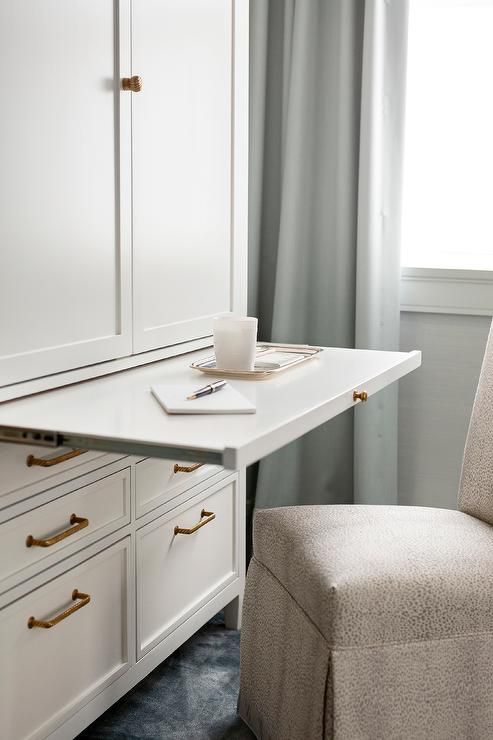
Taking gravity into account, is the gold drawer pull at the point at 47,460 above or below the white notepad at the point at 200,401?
below

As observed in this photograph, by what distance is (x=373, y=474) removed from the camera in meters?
2.75

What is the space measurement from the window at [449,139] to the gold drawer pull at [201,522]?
1054 mm

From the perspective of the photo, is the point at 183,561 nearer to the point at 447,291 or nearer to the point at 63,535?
the point at 63,535

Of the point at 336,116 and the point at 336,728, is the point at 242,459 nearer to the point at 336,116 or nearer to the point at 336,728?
the point at 336,728

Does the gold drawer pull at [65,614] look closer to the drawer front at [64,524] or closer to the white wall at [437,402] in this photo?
the drawer front at [64,524]

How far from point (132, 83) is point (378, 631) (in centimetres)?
110

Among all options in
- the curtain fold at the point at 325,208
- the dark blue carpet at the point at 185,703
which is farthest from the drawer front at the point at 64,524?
the curtain fold at the point at 325,208

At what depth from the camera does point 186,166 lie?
Result: 2049 millimetres

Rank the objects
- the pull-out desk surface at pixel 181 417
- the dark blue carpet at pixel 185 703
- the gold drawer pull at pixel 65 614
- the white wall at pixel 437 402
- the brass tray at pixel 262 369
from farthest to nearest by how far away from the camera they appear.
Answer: the white wall at pixel 437 402 → the dark blue carpet at pixel 185 703 → the brass tray at pixel 262 369 → the gold drawer pull at pixel 65 614 → the pull-out desk surface at pixel 181 417

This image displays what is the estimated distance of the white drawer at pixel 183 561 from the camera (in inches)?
75.6

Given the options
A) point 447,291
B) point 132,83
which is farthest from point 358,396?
point 447,291

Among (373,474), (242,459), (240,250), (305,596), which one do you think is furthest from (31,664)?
(373,474)

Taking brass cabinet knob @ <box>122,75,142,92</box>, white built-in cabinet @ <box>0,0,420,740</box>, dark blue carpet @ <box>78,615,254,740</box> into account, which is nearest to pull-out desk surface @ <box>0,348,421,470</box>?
white built-in cabinet @ <box>0,0,420,740</box>

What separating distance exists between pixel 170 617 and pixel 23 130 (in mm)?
1086
